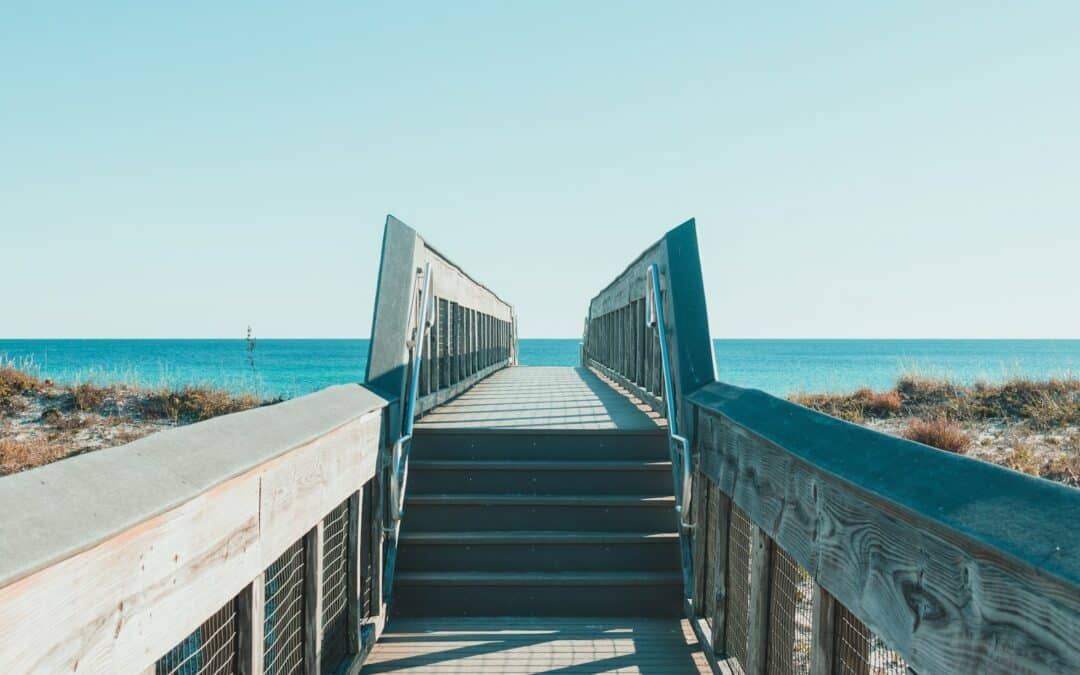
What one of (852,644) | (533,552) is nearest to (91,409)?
(533,552)

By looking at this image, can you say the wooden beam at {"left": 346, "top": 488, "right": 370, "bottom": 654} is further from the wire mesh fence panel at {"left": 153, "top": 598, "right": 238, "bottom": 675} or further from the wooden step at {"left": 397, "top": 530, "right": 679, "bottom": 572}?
the wire mesh fence panel at {"left": 153, "top": 598, "right": 238, "bottom": 675}

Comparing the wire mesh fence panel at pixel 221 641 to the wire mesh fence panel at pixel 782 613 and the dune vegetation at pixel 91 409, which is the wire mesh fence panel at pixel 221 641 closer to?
the wire mesh fence panel at pixel 782 613

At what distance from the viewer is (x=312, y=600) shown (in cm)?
339

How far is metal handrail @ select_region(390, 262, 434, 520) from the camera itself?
4719 mm

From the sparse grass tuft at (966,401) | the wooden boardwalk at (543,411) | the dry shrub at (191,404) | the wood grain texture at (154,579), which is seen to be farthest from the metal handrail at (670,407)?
the dry shrub at (191,404)

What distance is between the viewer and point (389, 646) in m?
4.46

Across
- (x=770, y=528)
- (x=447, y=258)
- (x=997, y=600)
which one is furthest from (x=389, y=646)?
(x=447, y=258)

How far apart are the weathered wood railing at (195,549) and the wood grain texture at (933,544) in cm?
181

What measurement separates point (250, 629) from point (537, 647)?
214 centimetres

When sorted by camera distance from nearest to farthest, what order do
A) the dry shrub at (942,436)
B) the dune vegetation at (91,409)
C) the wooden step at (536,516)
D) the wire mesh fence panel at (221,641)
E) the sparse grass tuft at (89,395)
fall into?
the wire mesh fence panel at (221,641) < the wooden step at (536,516) < the dry shrub at (942,436) < the dune vegetation at (91,409) < the sparse grass tuft at (89,395)

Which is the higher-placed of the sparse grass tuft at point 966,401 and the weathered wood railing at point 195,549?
the weathered wood railing at point 195,549

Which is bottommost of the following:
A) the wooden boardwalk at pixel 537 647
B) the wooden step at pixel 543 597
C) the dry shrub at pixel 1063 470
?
the wooden boardwalk at pixel 537 647

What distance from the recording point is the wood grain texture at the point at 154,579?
1470 mm

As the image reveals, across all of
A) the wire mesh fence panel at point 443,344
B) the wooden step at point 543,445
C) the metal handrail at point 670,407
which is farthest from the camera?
the wire mesh fence panel at point 443,344
